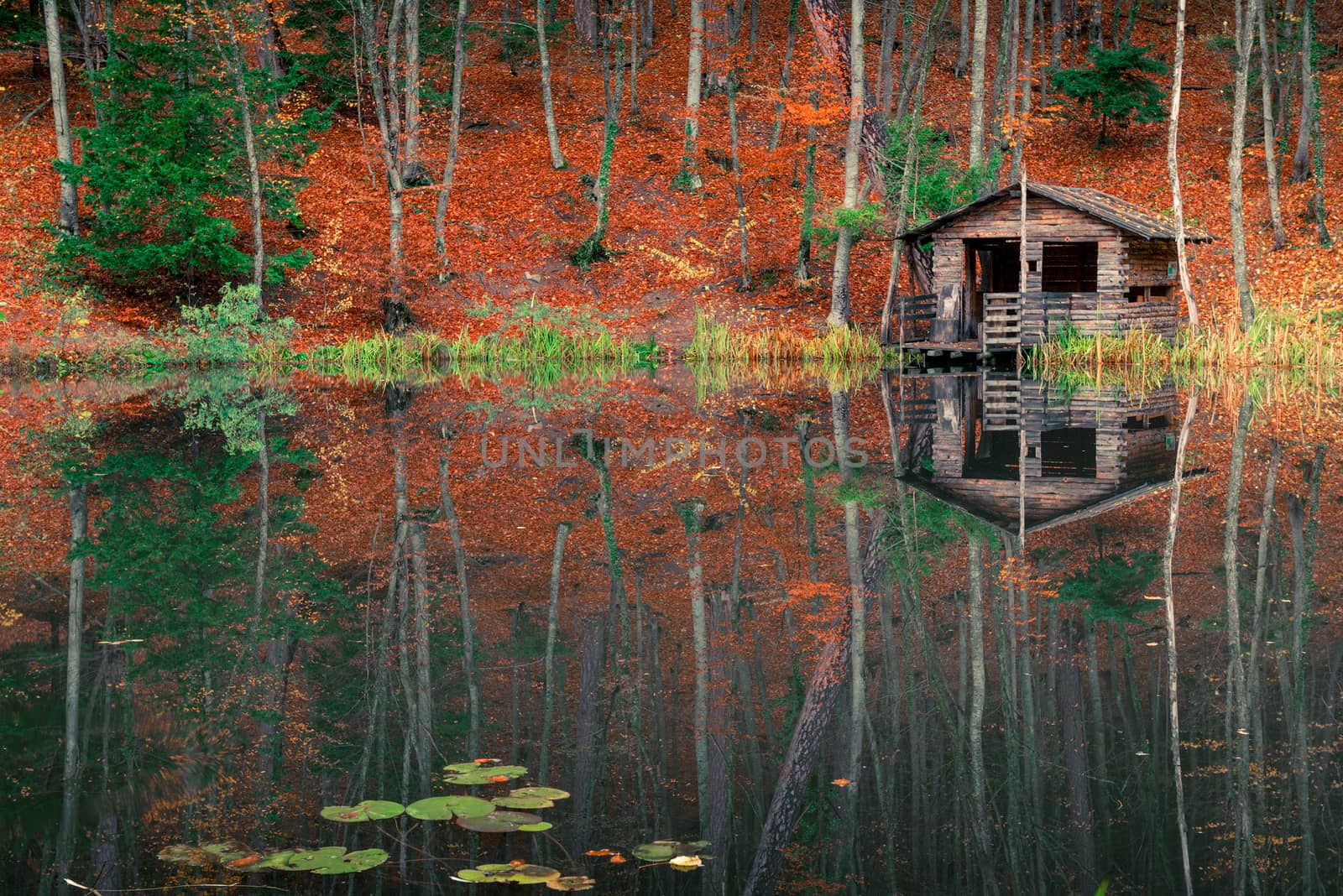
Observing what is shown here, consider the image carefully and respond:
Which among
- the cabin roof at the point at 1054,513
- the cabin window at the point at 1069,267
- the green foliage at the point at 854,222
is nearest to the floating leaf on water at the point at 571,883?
the cabin roof at the point at 1054,513

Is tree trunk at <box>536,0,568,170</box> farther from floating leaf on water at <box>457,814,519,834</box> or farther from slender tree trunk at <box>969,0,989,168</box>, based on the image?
floating leaf on water at <box>457,814,519,834</box>

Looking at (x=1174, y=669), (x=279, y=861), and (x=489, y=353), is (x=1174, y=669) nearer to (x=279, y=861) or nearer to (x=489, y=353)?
(x=279, y=861)

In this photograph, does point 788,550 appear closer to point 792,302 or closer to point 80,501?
point 80,501

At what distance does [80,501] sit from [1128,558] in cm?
781

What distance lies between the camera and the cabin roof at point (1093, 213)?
26141mm

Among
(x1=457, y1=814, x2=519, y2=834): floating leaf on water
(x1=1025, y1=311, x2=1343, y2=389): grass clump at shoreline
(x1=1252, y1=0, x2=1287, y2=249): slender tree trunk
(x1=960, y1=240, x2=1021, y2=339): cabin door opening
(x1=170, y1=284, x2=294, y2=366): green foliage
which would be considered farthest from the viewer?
(x1=1252, y1=0, x2=1287, y2=249): slender tree trunk

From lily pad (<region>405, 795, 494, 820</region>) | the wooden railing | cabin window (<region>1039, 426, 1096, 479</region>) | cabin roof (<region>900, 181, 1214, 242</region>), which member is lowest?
lily pad (<region>405, 795, 494, 820</region>)

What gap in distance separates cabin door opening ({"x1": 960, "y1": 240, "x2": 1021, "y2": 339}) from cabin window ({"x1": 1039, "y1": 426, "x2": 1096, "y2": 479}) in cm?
1344

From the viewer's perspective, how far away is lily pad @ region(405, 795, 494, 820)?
4.22 meters

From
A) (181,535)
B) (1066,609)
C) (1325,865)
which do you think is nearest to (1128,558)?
(1066,609)

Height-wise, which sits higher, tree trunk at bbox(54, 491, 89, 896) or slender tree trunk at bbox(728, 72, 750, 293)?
slender tree trunk at bbox(728, 72, 750, 293)

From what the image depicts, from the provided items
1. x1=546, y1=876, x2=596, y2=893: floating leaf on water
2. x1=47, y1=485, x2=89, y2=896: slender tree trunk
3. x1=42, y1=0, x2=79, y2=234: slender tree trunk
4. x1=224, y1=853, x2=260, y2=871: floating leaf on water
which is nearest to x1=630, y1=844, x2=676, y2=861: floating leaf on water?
x1=546, y1=876, x2=596, y2=893: floating leaf on water

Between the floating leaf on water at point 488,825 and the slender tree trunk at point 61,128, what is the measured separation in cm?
2854

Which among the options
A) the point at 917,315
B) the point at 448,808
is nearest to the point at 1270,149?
the point at 917,315
